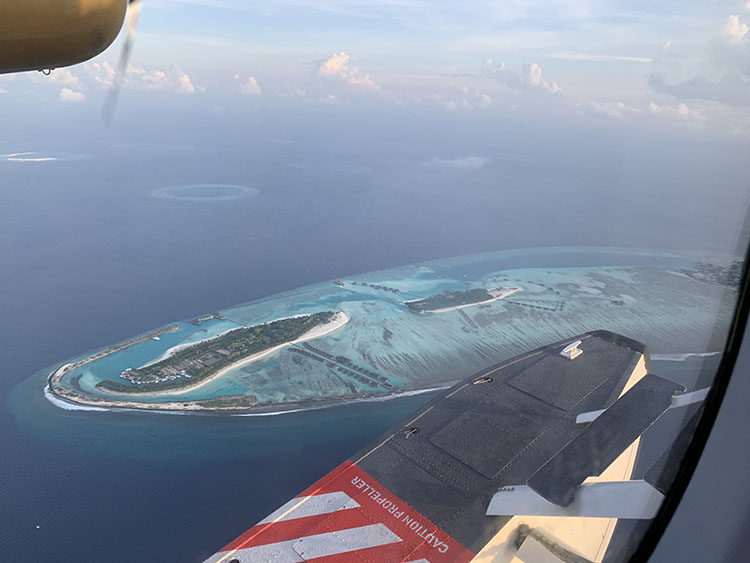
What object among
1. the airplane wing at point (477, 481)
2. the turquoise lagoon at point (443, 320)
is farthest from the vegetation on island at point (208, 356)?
the airplane wing at point (477, 481)

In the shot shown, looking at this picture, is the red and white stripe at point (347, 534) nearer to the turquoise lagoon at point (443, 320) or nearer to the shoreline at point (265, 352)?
the turquoise lagoon at point (443, 320)

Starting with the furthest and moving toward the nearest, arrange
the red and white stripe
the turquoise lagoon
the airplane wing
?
the turquoise lagoon, the red and white stripe, the airplane wing

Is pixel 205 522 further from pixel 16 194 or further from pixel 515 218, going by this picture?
pixel 16 194

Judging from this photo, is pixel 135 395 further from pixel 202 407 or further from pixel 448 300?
pixel 448 300

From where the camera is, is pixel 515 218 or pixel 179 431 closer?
pixel 179 431

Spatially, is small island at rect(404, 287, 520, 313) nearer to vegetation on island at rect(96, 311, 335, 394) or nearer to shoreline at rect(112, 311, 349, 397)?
shoreline at rect(112, 311, 349, 397)

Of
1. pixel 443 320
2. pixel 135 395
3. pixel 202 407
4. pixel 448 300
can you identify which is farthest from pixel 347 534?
pixel 448 300

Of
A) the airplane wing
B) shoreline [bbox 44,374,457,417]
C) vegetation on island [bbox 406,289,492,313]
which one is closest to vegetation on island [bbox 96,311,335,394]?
shoreline [bbox 44,374,457,417]

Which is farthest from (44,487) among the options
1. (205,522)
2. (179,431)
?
(205,522)
